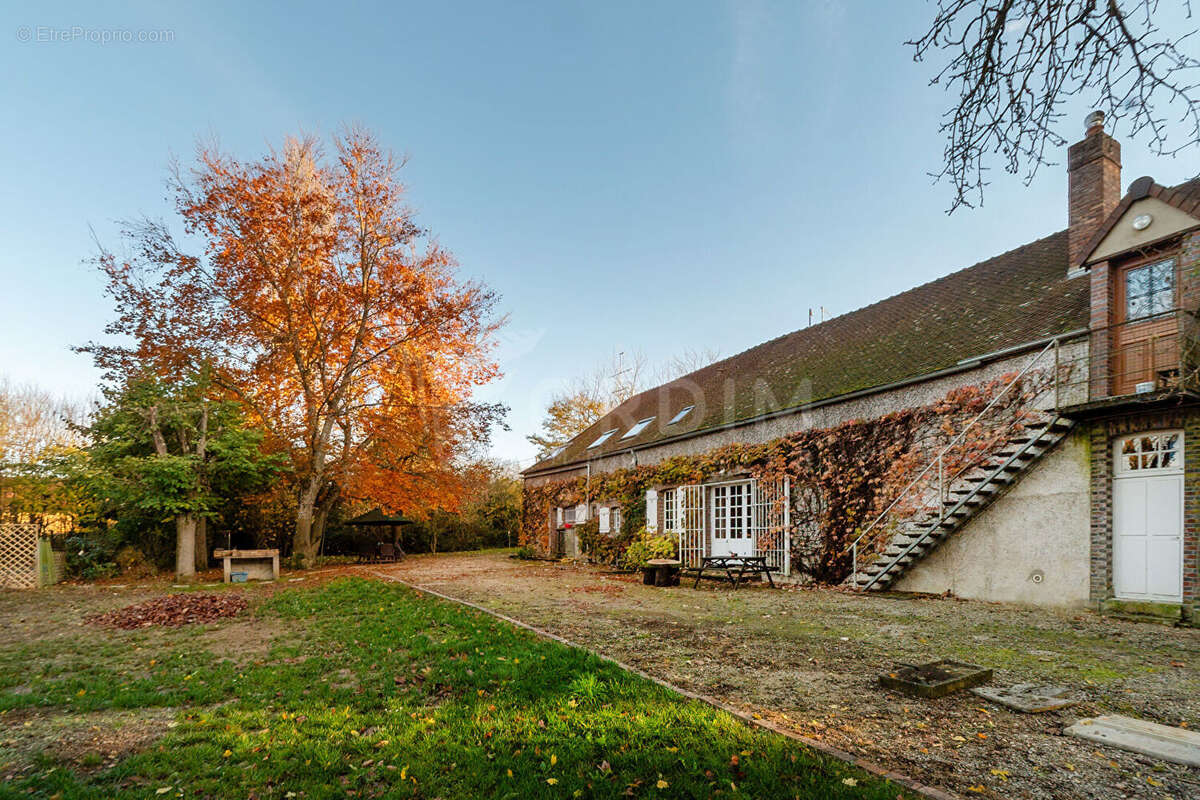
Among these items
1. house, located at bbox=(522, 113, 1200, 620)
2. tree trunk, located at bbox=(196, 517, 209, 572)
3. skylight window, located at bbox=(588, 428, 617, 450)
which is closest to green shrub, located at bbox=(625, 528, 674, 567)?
house, located at bbox=(522, 113, 1200, 620)

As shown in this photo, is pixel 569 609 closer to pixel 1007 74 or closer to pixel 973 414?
pixel 973 414

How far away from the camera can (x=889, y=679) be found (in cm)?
455

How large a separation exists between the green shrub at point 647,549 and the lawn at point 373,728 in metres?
8.25

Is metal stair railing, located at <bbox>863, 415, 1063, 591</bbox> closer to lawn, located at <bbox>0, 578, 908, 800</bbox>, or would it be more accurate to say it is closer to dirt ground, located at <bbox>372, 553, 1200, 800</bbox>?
dirt ground, located at <bbox>372, 553, 1200, 800</bbox>

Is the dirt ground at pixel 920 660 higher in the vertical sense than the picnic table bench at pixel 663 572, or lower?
higher

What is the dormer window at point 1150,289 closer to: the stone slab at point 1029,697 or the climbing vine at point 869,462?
the climbing vine at point 869,462

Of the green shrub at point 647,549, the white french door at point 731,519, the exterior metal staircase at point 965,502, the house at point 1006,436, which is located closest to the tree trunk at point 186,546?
the green shrub at point 647,549

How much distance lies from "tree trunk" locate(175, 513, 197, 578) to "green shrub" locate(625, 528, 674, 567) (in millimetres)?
10671

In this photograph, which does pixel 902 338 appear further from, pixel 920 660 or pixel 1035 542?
pixel 920 660

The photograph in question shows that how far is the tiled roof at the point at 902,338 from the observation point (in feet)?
33.3

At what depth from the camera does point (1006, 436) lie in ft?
30.1

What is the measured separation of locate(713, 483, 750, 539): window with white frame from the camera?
13.9 metres

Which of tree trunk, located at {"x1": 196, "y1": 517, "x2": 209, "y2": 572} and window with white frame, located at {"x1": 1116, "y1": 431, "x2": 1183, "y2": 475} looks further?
tree trunk, located at {"x1": 196, "y1": 517, "x2": 209, "y2": 572}

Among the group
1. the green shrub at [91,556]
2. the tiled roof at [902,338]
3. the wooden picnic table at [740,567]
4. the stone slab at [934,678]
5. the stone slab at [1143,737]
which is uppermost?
the tiled roof at [902,338]
